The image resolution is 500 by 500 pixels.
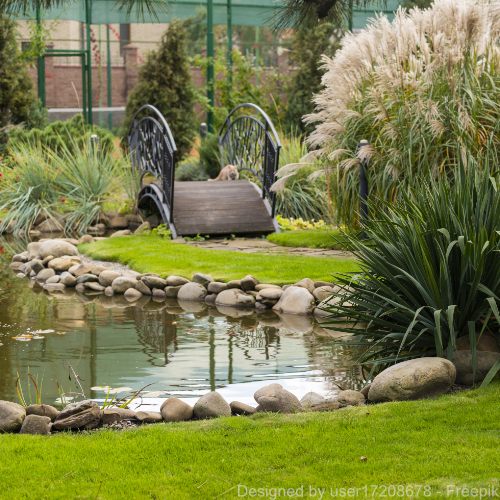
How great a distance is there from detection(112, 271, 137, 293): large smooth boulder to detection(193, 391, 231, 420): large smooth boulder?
13.2 feet

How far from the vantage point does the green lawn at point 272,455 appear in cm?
244

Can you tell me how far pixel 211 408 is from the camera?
11.4ft

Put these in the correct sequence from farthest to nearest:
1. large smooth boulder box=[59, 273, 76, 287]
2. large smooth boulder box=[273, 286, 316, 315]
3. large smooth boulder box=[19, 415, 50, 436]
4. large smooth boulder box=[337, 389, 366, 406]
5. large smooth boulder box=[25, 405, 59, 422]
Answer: large smooth boulder box=[59, 273, 76, 287], large smooth boulder box=[273, 286, 316, 315], large smooth boulder box=[337, 389, 366, 406], large smooth boulder box=[25, 405, 59, 422], large smooth boulder box=[19, 415, 50, 436]

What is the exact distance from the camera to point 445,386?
356 centimetres

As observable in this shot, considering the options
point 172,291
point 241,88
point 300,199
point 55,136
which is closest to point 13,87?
point 55,136

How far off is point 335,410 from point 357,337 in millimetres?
953

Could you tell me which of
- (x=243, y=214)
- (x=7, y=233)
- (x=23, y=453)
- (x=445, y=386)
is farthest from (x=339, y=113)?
(x=7, y=233)

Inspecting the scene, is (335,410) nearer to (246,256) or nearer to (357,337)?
(357,337)

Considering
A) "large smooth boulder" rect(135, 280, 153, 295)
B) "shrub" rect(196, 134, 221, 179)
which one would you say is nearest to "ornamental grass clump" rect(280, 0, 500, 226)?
"large smooth boulder" rect(135, 280, 153, 295)

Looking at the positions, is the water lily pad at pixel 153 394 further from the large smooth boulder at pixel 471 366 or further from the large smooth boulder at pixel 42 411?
the large smooth boulder at pixel 471 366

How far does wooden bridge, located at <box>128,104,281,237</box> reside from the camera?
1019 centimetres

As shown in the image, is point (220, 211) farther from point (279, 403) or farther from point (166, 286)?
point (279, 403)

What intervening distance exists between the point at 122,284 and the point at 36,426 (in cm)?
422

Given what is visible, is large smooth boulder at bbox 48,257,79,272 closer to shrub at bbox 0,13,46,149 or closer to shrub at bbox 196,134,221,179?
shrub at bbox 196,134,221,179
